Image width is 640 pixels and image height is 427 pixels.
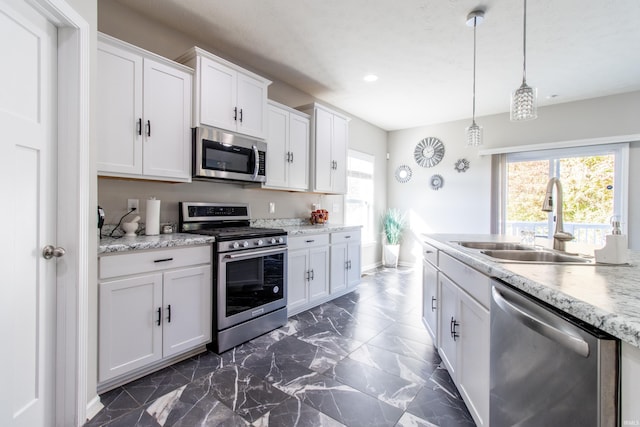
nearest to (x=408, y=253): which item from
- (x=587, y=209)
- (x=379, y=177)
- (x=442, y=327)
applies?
(x=379, y=177)

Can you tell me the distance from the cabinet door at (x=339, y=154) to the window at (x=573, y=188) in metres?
2.75

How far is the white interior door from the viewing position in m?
1.20

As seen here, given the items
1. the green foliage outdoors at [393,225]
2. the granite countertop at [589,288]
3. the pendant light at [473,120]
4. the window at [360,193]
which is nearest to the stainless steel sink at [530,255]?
the granite countertop at [589,288]

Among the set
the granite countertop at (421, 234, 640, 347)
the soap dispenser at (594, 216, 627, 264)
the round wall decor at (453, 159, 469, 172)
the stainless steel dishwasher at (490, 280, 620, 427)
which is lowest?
the stainless steel dishwasher at (490, 280, 620, 427)

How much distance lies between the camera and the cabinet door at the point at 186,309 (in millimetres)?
2000

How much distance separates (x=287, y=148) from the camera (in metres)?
3.38

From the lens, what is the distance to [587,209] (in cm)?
419

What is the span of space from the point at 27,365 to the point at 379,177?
532cm

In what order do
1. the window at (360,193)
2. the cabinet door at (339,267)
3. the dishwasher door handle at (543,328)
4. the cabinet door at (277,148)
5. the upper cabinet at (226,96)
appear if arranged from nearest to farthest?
1. the dishwasher door handle at (543,328)
2. the upper cabinet at (226,96)
3. the cabinet door at (277,148)
4. the cabinet door at (339,267)
5. the window at (360,193)

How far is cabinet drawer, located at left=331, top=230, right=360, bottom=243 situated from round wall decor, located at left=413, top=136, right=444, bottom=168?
248 cm

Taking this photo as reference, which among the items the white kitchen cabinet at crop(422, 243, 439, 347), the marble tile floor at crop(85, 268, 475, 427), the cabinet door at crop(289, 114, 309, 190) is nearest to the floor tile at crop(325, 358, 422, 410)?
the marble tile floor at crop(85, 268, 475, 427)

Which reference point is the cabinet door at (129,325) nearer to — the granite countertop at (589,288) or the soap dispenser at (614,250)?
the granite countertop at (589,288)

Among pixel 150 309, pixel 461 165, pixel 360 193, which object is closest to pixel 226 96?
pixel 150 309

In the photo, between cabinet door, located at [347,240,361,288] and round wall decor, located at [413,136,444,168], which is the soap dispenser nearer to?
cabinet door, located at [347,240,361,288]
